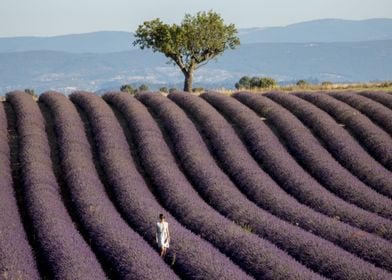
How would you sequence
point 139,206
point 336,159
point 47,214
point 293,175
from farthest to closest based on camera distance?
point 336,159, point 293,175, point 139,206, point 47,214

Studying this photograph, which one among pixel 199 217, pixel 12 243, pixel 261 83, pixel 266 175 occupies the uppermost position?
pixel 12 243

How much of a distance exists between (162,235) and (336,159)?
9354 millimetres

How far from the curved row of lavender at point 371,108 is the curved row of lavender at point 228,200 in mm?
6059

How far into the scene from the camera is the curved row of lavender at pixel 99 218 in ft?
31.3

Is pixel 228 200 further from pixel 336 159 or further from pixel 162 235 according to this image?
pixel 336 159

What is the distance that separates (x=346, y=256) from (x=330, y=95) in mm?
19364

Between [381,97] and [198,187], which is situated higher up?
[381,97]

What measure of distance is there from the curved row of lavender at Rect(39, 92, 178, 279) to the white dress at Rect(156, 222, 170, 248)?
23 cm

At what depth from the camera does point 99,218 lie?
1227cm

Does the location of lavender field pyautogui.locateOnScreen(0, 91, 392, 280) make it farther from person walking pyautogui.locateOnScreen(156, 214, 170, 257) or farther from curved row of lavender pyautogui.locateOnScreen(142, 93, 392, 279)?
person walking pyautogui.locateOnScreen(156, 214, 170, 257)

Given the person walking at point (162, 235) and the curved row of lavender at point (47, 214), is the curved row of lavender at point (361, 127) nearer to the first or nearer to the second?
the person walking at point (162, 235)

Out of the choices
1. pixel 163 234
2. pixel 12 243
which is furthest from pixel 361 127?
pixel 12 243

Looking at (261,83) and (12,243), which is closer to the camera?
(12,243)

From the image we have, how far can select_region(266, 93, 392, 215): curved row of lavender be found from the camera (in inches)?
563
